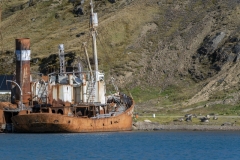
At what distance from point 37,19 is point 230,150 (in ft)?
343

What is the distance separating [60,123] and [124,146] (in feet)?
47.3

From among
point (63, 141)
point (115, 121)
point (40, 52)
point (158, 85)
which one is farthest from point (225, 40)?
point (63, 141)

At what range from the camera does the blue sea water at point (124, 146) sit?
8312 cm

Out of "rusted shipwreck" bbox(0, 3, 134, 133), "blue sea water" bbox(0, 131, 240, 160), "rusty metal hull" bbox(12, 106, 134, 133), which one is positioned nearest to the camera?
"blue sea water" bbox(0, 131, 240, 160)

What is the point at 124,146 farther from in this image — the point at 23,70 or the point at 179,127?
the point at 23,70

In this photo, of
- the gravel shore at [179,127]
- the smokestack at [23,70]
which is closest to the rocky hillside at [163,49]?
the gravel shore at [179,127]

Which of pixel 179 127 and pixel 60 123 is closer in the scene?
pixel 60 123

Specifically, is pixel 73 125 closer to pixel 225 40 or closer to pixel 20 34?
pixel 225 40

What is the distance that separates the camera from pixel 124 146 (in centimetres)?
9181

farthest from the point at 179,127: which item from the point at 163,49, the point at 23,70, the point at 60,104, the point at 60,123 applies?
the point at 163,49

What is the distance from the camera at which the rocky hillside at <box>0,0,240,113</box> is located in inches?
5261

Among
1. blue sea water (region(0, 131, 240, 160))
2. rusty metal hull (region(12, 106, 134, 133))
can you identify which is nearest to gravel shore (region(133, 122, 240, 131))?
blue sea water (region(0, 131, 240, 160))

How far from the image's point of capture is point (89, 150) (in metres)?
87.8

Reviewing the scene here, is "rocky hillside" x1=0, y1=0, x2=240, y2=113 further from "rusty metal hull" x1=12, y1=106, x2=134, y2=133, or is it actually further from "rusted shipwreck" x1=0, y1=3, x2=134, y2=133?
"rusty metal hull" x1=12, y1=106, x2=134, y2=133
